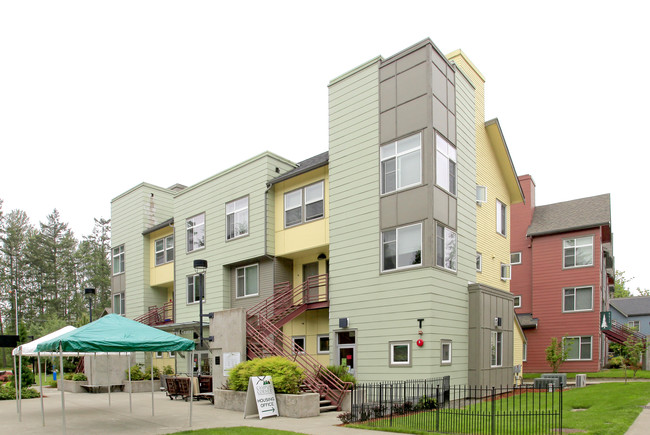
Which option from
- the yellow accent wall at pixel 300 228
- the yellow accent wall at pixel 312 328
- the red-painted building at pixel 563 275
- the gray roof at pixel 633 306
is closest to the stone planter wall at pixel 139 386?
the yellow accent wall at pixel 312 328

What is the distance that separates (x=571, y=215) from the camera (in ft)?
101

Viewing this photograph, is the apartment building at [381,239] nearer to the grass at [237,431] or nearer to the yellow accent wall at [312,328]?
the yellow accent wall at [312,328]

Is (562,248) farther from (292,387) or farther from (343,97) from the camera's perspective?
(292,387)

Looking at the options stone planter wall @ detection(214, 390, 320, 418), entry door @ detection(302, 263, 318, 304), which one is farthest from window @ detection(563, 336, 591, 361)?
stone planter wall @ detection(214, 390, 320, 418)

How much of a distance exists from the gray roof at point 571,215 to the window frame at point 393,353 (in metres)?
17.8

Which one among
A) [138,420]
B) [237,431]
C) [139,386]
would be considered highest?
[237,431]

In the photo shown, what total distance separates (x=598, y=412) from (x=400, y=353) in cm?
562

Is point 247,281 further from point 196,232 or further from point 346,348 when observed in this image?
point 346,348

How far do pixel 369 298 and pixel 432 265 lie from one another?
2.61 m

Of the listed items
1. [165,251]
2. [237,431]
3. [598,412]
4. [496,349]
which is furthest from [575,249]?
[237,431]

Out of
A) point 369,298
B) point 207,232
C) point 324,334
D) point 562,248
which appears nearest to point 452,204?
point 369,298

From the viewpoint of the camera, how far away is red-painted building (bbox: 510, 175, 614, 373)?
28.7 m

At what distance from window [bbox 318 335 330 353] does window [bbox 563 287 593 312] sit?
1586 centimetres

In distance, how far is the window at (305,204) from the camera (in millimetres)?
20875
